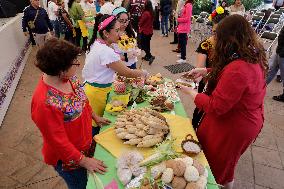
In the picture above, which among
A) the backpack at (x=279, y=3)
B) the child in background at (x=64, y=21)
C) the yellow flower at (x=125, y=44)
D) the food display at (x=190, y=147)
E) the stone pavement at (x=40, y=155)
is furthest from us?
the backpack at (x=279, y=3)

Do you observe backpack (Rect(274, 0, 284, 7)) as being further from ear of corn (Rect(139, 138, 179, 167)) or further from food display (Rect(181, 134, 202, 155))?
ear of corn (Rect(139, 138, 179, 167))

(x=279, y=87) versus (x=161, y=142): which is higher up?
(x=161, y=142)

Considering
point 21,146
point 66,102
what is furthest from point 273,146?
point 21,146

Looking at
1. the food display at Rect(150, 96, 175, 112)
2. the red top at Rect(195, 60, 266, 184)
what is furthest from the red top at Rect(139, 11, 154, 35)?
the red top at Rect(195, 60, 266, 184)

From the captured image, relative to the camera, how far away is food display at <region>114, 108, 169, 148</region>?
2227 millimetres

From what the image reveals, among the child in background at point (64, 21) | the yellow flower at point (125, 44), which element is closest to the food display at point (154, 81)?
the yellow flower at point (125, 44)

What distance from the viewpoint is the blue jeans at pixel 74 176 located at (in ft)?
7.11

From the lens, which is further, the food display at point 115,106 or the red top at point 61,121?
the food display at point 115,106

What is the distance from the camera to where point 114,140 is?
234 cm

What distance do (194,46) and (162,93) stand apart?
6.39 metres

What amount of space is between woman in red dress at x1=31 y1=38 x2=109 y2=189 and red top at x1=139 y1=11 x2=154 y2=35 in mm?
5262

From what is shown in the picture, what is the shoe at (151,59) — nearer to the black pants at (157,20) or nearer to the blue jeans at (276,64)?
the blue jeans at (276,64)

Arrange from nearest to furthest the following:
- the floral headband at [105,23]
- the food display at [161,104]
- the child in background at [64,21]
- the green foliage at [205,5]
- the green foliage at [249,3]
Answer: the floral headband at [105,23] < the food display at [161,104] < the child in background at [64,21] < the green foliage at [205,5] < the green foliage at [249,3]

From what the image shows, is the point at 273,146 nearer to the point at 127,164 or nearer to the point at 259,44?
the point at 259,44
